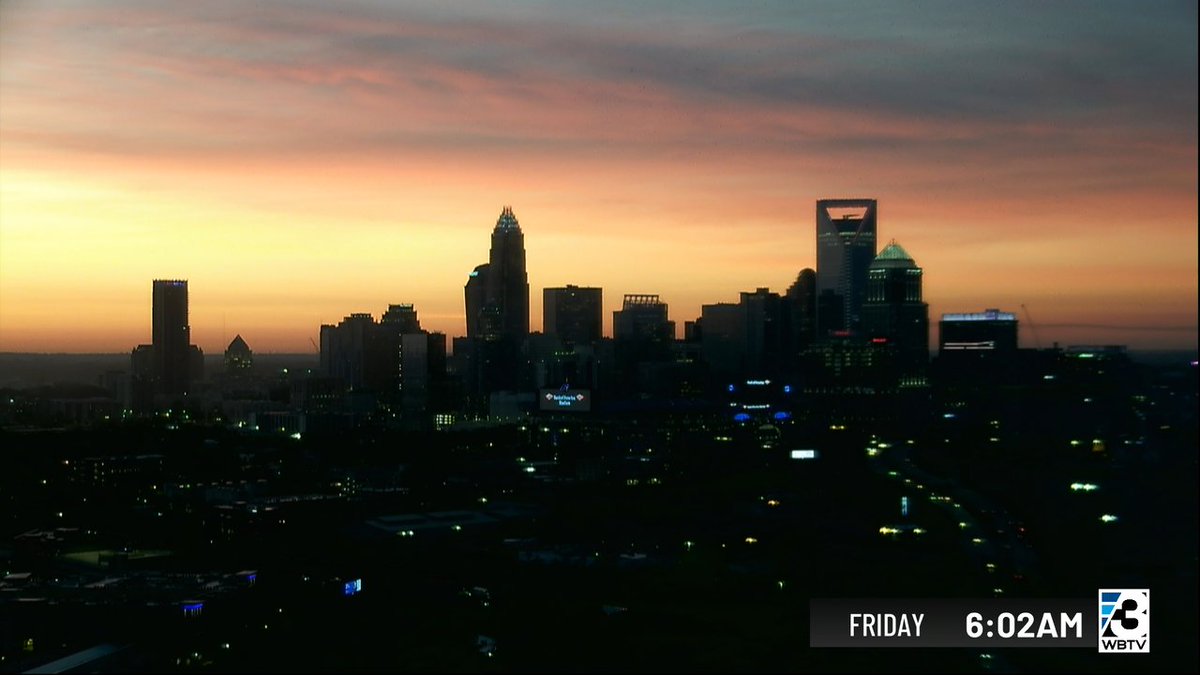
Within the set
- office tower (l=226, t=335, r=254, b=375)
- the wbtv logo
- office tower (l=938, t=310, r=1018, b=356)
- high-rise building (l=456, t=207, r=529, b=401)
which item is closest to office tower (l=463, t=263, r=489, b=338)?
high-rise building (l=456, t=207, r=529, b=401)

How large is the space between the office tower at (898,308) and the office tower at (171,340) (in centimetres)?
1378

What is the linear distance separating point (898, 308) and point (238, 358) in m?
14.6

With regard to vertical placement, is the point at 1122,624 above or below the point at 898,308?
below

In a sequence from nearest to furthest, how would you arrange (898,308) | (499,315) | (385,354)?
(385,354) < (898,308) < (499,315)

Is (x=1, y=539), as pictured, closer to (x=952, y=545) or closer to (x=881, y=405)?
(x=952, y=545)

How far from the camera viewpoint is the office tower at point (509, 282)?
3247cm

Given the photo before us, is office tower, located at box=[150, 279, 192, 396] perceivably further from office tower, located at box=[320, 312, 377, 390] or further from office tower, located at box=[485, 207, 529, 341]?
office tower, located at box=[485, 207, 529, 341]

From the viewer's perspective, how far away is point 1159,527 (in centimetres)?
829

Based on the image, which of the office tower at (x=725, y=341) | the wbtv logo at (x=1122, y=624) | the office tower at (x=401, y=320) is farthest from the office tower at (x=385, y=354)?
the wbtv logo at (x=1122, y=624)

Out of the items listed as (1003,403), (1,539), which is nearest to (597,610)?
(1,539)

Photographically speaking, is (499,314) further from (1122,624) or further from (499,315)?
(1122,624)

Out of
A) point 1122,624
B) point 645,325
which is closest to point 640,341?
point 645,325

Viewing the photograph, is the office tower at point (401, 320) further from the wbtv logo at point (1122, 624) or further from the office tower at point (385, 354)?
the wbtv logo at point (1122, 624)

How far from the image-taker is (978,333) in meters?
22.0
